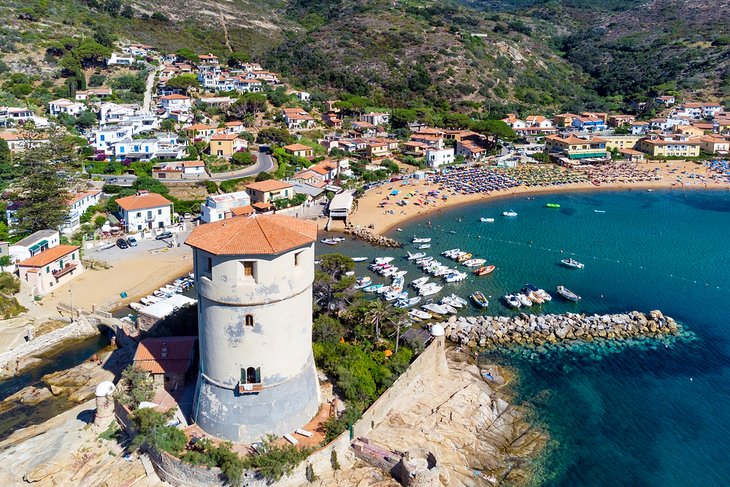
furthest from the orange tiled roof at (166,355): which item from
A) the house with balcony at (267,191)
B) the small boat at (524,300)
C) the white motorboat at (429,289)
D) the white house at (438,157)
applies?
the white house at (438,157)

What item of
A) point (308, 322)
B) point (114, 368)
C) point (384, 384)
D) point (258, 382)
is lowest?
point (114, 368)

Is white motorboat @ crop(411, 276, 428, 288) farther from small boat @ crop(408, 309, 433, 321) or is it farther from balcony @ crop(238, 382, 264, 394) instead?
balcony @ crop(238, 382, 264, 394)

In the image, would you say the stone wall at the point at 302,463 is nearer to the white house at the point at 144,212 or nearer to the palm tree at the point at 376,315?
the palm tree at the point at 376,315

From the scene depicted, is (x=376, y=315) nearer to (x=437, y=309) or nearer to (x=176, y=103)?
(x=437, y=309)

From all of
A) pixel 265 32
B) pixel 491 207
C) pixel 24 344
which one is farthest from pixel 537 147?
pixel 265 32

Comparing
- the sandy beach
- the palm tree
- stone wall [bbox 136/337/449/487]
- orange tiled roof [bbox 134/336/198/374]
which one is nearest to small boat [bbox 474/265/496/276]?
the sandy beach

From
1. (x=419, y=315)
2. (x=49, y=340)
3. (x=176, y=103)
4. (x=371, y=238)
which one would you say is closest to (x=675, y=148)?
(x=371, y=238)

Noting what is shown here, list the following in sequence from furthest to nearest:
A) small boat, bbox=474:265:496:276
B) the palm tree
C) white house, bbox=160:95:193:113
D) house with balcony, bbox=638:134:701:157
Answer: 1. house with balcony, bbox=638:134:701:157
2. white house, bbox=160:95:193:113
3. small boat, bbox=474:265:496:276
4. the palm tree

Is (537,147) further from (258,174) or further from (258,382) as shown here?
(258,382)
